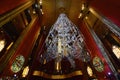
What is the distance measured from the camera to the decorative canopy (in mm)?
9961

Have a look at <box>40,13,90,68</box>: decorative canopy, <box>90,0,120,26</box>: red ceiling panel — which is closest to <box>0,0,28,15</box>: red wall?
<box>90,0,120,26</box>: red ceiling panel

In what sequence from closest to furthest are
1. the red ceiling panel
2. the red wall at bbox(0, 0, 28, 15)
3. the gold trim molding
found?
the red wall at bbox(0, 0, 28, 15) < the red ceiling panel < the gold trim molding

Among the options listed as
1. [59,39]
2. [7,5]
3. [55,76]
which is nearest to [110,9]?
[7,5]

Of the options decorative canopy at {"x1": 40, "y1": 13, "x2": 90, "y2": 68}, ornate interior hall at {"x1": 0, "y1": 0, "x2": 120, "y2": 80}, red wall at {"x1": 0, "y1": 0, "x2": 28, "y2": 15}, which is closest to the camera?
red wall at {"x1": 0, "y1": 0, "x2": 28, "y2": 15}

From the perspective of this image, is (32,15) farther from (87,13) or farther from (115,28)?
(115,28)

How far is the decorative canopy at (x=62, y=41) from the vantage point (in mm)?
9961

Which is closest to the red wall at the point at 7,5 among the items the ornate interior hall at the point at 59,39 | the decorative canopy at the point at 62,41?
the ornate interior hall at the point at 59,39

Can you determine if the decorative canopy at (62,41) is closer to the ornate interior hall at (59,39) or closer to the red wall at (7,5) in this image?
the ornate interior hall at (59,39)

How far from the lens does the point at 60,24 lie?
36.2 ft

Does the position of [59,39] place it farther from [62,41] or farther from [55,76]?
[55,76]

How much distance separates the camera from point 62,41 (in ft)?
37.7

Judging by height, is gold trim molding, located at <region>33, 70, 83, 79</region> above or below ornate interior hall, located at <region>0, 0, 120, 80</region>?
below

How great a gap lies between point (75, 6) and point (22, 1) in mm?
3306

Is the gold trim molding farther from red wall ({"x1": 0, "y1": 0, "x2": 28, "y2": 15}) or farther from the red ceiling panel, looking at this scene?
red wall ({"x1": 0, "y1": 0, "x2": 28, "y2": 15})
